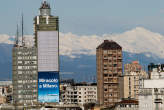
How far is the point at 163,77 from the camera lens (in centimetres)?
18175

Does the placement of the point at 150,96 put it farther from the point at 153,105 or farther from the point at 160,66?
the point at 160,66

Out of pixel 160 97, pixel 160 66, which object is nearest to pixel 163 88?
pixel 160 97

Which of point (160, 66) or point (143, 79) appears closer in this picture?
point (143, 79)

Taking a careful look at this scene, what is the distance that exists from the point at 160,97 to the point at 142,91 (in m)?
8.31

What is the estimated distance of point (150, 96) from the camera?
177 m

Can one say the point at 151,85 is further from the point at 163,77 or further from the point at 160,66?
the point at 160,66

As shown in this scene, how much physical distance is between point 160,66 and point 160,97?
79.5 feet

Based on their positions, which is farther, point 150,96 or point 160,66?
point 160,66

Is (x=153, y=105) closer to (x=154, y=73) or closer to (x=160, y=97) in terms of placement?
(x=160, y=97)

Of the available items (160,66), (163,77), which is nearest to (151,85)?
(163,77)

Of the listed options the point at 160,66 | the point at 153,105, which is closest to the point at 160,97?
the point at 153,105

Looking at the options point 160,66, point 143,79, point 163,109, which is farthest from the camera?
point 160,66

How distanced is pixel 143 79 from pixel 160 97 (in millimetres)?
11117

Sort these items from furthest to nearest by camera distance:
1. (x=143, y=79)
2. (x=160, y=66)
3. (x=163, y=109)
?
1. (x=160, y=66)
2. (x=143, y=79)
3. (x=163, y=109)
